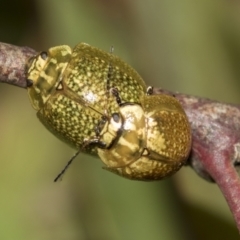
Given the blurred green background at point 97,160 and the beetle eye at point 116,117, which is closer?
the beetle eye at point 116,117

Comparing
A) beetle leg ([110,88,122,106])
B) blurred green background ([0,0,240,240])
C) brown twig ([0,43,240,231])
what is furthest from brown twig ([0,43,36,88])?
blurred green background ([0,0,240,240])

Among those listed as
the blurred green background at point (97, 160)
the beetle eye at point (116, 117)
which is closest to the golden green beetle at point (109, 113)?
the beetle eye at point (116, 117)

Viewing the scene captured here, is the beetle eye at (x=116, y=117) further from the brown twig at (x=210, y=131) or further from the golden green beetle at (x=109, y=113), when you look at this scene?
the brown twig at (x=210, y=131)

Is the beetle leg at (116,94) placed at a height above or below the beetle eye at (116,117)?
above

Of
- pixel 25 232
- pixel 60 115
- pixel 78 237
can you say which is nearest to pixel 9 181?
pixel 25 232

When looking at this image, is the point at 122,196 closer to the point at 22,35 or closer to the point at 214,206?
the point at 214,206

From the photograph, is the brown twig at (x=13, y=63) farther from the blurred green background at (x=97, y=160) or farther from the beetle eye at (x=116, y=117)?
the blurred green background at (x=97, y=160)
